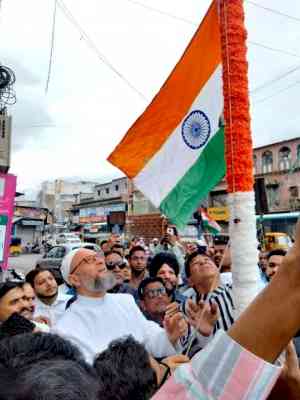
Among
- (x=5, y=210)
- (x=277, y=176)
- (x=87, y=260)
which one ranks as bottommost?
(x=87, y=260)

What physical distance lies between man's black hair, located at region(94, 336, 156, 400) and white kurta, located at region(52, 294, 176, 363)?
942 mm

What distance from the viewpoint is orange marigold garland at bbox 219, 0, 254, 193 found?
2465 mm

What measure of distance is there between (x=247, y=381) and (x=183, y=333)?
1742 millimetres

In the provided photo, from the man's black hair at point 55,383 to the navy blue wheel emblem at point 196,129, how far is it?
2.44 m

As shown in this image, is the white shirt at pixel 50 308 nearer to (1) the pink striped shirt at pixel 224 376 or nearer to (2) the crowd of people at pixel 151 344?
(2) the crowd of people at pixel 151 344

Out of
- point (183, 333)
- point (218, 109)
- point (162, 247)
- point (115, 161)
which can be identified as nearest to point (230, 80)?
point (218, 109)

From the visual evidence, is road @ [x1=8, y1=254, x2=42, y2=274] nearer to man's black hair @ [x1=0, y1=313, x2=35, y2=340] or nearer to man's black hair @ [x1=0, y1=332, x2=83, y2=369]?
man's black hair @ [x1=0, y1=313, x2=35, y2=340]

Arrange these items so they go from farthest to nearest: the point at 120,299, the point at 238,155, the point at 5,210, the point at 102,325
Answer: the point at 5,210 < the point at 120,299 < the point at 102,325 < the point at 238,155

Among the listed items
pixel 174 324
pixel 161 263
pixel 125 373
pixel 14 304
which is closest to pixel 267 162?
pixel 161 263

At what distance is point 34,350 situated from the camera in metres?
1.14

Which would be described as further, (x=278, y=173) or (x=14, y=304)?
(x=278, y=173)

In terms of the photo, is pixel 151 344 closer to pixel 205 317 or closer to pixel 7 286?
pixel 205 317

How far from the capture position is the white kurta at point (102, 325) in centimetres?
260

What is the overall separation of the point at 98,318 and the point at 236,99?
5.68 ft
